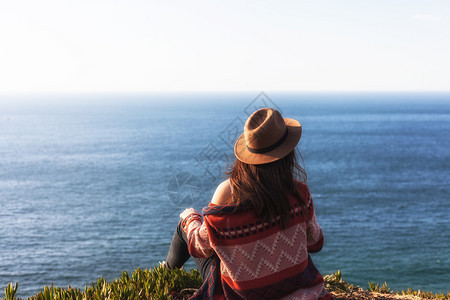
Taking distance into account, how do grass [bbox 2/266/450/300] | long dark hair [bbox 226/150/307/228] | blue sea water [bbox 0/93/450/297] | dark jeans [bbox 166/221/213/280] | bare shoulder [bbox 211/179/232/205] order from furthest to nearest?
blue sea water [bbox 0/93/450/297] < grass [bbox 2/266/450/300] < dark jeans [bbox 166/221/213/280] < bare shoulder [bbox 211/179/232/205] < long dark hair [bbox 226/150/307/228]

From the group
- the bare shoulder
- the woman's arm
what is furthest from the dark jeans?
the bare shoulder

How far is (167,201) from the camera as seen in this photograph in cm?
5997

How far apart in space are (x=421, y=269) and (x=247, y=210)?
133 ft

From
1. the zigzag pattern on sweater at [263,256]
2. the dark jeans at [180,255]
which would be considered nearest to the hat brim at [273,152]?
the zigzag pattern on sweater at [263,256]

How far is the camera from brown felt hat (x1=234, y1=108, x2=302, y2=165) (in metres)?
3.21

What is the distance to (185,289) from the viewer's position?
4535 mm

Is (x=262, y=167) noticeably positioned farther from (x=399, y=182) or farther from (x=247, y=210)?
(x=399, y=182)

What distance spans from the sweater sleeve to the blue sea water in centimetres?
61

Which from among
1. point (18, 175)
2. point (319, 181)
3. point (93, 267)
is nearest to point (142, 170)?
point (18, 175)

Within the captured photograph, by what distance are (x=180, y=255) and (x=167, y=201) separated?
56.5 metres

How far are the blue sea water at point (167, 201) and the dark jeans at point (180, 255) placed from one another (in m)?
0.85

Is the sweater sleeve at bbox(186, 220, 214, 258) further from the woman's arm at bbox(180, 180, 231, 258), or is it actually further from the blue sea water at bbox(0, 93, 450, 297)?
the blue sea water at bbox(0, 93, 450, 297)

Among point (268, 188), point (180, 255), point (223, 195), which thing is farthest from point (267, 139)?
point (180, 255)

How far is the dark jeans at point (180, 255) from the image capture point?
12.4 ft
